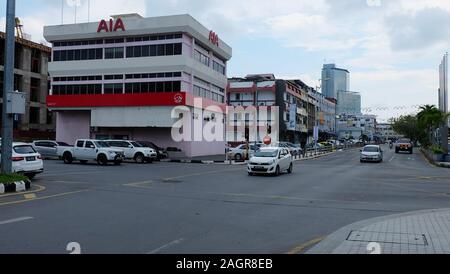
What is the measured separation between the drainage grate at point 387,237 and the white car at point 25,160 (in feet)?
47.8

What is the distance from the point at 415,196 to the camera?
16344 mm

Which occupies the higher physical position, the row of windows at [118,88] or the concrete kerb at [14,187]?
the row of windows at [118,88]

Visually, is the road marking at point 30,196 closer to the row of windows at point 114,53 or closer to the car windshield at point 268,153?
the car windshield at point 268,153

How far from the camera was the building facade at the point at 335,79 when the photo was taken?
352 feet

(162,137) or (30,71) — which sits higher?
(30,71)

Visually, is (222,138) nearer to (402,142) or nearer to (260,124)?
(260,124)

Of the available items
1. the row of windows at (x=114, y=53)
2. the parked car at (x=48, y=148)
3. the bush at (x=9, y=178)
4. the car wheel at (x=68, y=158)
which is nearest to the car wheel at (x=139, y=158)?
the car wheel at (x=68, y=158)

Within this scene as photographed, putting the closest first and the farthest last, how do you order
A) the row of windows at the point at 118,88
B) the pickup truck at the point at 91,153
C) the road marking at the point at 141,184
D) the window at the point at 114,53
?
the road marking at the point at 141,184
the pickup truck at the point at 91,153
the row of windows at the point at 118,88
the window at the point at 114,53

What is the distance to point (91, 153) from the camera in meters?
31.5

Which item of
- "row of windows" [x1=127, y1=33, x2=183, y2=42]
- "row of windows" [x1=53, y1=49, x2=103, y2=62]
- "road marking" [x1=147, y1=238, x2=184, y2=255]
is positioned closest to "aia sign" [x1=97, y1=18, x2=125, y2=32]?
"row of windows" [x1=127, y1=33, x2=183, y2=42]

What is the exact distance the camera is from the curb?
14.9m

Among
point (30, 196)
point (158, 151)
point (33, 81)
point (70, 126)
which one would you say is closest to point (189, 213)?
point (30, 196)
